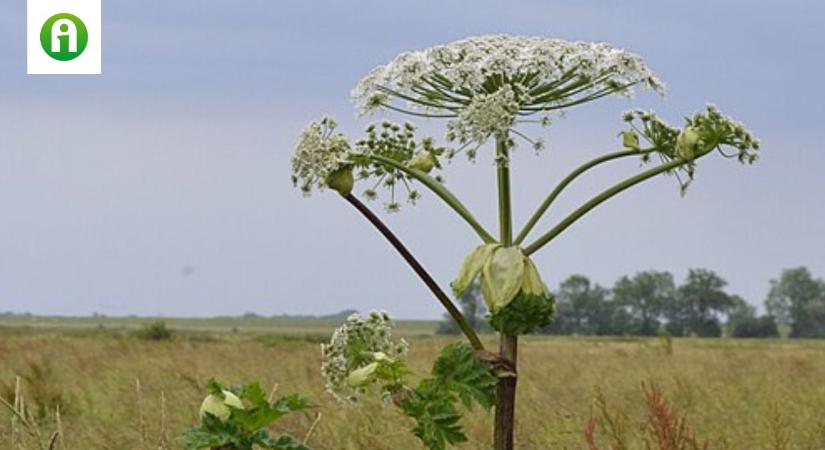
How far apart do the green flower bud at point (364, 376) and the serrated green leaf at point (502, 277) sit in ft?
0.85

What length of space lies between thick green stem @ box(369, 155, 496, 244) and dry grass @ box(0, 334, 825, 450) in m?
0.62

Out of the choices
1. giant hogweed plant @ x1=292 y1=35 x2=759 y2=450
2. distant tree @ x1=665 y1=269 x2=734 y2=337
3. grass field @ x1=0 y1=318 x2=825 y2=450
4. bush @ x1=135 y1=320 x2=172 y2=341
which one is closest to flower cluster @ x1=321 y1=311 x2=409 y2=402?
giant hogweed plant @ x1=292 y1=35 x2=759 y2=450

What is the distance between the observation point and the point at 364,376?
7.43 feet

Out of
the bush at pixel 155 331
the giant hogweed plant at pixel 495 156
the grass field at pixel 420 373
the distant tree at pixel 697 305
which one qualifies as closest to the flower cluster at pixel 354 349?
the giant hogweed plant at pixel 495 156

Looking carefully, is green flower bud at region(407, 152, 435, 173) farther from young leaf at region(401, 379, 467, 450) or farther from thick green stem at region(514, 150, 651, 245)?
young leaf at region(401, 379, 467, 450)

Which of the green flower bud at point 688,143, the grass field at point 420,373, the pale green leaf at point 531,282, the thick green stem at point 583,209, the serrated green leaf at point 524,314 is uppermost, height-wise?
the green flower bud at point 688,143

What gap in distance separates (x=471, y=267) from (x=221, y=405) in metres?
0.49

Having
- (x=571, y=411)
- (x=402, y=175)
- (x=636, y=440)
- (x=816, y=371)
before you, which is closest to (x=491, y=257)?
(x=402, y=175)

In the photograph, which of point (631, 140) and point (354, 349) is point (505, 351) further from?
point (631, 140)

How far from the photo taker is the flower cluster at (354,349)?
7.72 feet

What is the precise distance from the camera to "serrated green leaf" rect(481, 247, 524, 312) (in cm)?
211

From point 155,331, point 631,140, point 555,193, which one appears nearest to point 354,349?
point 555,193

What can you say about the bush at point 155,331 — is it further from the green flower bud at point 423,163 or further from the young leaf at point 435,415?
the young leaf at point 435,415

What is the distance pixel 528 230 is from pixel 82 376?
36.4 ft
